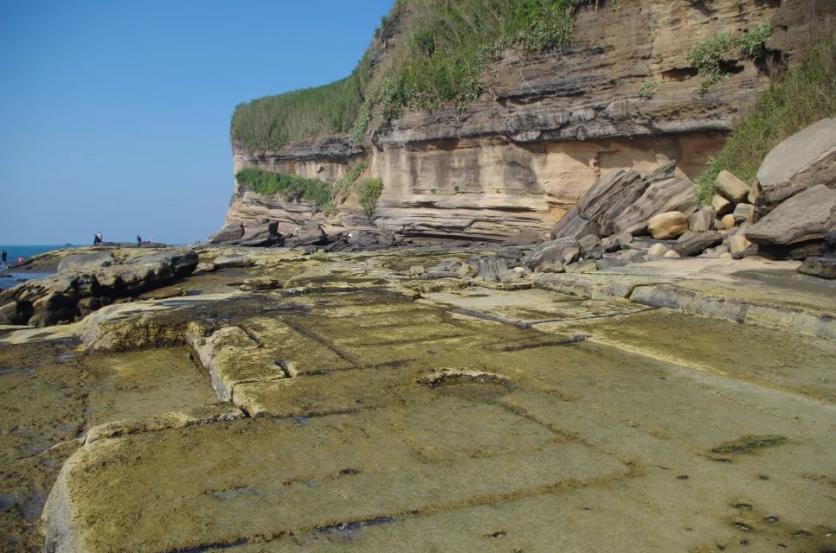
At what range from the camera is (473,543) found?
184 centimetres

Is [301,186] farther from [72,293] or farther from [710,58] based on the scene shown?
[72,293]

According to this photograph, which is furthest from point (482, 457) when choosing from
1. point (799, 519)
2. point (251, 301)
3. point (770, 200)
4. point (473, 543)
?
point (770, 200)

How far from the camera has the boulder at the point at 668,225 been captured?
439 inches

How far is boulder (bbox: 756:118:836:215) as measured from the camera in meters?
7.91

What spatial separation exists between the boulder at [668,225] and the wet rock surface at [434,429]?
17.9 ft

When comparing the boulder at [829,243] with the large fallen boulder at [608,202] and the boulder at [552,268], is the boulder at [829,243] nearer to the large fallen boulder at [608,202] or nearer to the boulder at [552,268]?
the boulder at [552,268]

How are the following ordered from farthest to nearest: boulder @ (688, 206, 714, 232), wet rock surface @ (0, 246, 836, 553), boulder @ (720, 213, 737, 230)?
boulder @ (688, 206, 714, 232), boulder @ (720, 213, 737, 230), wet rock surface @ (0, 246, 836, 553)

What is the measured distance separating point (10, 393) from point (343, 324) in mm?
2226

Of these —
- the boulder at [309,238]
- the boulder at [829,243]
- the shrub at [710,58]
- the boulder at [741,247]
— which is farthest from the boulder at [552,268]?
the boulder at [309,238]

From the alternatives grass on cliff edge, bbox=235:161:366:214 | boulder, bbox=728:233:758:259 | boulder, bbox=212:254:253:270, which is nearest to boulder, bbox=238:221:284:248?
grass on cliff edge, bbox=235:161:366:214

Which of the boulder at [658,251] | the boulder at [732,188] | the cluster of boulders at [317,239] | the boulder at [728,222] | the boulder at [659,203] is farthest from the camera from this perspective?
the cluster of boulders at [317,239]

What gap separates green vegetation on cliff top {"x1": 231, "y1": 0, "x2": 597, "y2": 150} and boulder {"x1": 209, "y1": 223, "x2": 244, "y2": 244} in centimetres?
599

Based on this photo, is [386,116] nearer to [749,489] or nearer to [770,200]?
[770,200]

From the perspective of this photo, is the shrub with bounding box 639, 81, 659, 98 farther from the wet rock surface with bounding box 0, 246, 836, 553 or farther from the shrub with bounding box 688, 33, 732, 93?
the wet rock surface with bounding box 0, 246, 836, 553
